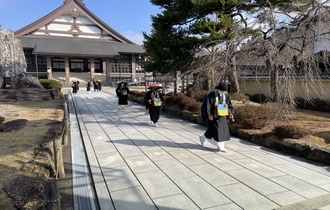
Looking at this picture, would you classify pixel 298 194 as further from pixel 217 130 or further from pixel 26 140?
pixel 26 140

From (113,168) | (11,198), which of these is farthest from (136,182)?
(11,198)

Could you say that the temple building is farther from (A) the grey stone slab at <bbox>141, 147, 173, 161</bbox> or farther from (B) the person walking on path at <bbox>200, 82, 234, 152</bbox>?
(B) the person walking on path at <bbox>200, 82, 234, 152</bbox>

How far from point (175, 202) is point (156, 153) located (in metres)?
2.16

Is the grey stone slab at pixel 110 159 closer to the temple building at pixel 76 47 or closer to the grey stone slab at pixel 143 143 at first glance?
the grey stone slab at pixel 143 143

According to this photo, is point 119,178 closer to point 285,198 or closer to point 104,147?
point 104,147

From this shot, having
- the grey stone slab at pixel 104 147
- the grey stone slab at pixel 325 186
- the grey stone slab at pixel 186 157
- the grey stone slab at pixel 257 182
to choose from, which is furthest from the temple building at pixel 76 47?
the grey stone slab at pixel 325 186

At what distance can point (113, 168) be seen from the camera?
15.2 ft

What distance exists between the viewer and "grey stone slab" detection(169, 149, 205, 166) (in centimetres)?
486

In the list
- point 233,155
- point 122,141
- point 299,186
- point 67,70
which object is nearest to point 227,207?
point 299,186

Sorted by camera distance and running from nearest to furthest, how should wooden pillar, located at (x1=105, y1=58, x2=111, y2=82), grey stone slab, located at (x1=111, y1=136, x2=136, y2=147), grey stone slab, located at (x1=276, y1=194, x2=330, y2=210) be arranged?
grey stone slab, located at (x1=276, y1=194, x2=330, y2=210) → grey stone slab, located at (x1=111, y1=136, x2=136, y2=147) → wooden pillar, located at (x1=105, y1=58, x2=111, y2=82)

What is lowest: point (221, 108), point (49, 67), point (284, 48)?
point (221, 108)

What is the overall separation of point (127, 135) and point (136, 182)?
10.8ft

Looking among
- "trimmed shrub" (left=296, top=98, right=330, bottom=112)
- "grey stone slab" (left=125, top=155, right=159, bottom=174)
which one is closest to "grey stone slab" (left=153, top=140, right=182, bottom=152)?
"grey stone slab" (left=125, top=155, right=159, bottom=174)

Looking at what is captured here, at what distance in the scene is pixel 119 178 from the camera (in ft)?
13.7
